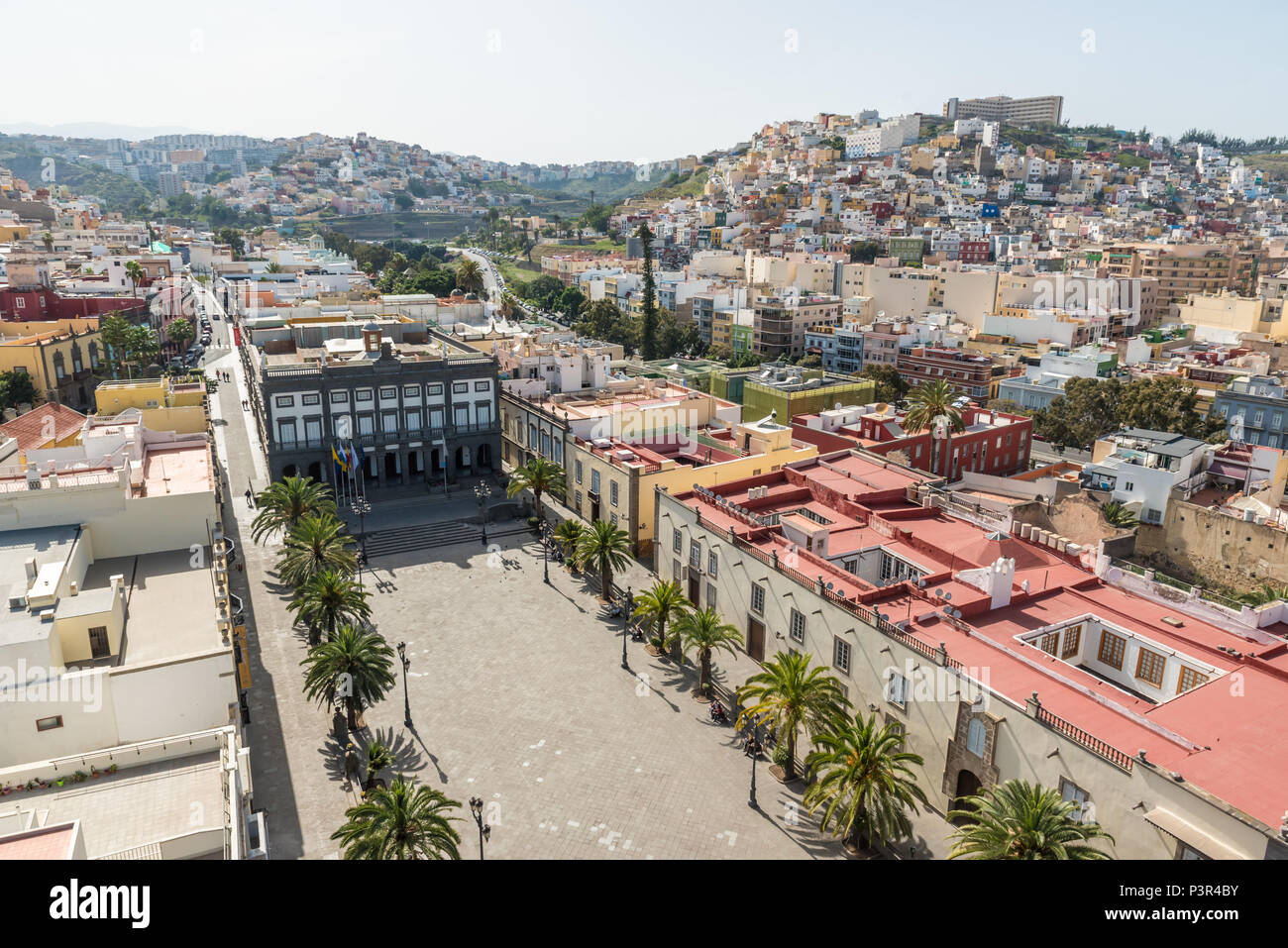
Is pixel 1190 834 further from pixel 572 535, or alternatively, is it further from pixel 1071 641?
pixel 572 535

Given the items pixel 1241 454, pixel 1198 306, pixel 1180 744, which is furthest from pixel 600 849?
pixel 1198 306

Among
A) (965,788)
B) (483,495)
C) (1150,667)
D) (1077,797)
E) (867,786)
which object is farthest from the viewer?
(483,495)

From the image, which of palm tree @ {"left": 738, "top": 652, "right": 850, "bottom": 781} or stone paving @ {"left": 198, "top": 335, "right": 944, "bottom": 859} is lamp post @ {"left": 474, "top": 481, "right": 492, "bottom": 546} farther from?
palm tree @ {"left": 738, "top": 652, "right": 850, "bottom": 781}

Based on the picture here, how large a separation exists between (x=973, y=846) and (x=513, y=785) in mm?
16455

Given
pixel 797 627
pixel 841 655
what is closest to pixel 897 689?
pixel 841 655

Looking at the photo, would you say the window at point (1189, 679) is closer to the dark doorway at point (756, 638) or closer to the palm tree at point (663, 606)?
the dark doorway at point (756, 638)

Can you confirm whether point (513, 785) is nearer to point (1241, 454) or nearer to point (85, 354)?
point (1241, 454)

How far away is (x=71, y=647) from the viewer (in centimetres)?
2900

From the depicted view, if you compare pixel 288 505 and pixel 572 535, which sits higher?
pixel 288 505

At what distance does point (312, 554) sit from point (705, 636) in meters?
20.0

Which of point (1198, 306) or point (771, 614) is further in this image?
point (1198, 306)

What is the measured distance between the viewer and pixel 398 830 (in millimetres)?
23844
